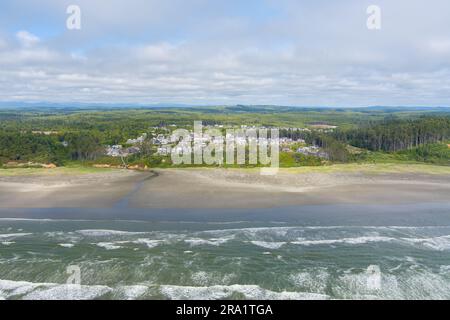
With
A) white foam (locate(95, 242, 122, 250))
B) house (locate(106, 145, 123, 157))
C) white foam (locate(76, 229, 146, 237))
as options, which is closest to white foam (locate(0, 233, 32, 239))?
white foam (locate(76, 229, 146, 237))

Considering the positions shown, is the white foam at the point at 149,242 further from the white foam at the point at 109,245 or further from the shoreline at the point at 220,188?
the shoreline at the point at 220,188

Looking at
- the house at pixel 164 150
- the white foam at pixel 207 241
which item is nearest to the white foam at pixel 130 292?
the white foam at pixel 207 241

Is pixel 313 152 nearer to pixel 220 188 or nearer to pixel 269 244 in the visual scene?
pixel 220 188

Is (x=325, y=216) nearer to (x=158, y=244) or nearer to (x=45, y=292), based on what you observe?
(x=158, y=244)
